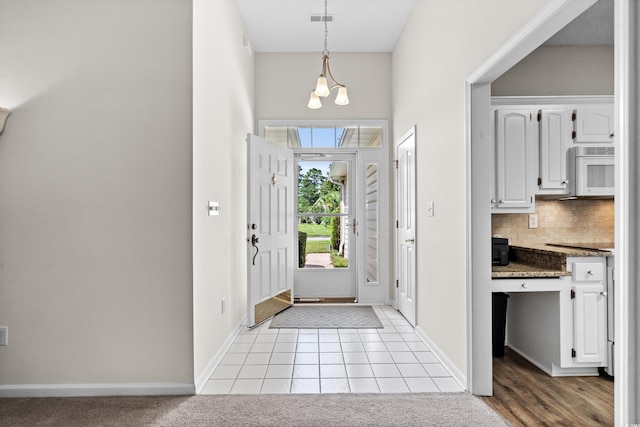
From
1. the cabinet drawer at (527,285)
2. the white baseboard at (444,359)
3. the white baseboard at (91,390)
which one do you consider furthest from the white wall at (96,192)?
the cabinet drawer at (527,285)

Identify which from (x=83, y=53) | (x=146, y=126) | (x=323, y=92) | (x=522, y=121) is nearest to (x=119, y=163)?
(x=146, y=126)

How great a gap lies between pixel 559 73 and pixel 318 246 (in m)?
3.18

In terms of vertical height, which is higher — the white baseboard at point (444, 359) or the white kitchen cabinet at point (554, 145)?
the white kitchen cabinet at point (554, 145)

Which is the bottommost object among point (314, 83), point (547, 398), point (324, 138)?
point (547, 398)

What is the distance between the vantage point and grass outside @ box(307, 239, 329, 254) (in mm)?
4977

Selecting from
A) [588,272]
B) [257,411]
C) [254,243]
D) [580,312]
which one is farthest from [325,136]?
[257,411]

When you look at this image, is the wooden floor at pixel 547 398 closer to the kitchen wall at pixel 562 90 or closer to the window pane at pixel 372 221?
the kitchen wall at pixel 562 90

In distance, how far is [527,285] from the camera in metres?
2.55

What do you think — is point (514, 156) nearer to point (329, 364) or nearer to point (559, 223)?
point (559, 223)

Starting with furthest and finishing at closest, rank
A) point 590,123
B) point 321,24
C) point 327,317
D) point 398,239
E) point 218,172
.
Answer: point 398,239
point 327,317
point 321,24
point 218,172
point 590,123

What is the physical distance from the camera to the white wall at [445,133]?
227cm

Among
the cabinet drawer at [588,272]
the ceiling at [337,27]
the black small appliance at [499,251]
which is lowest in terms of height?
the cabinet drawer at [588,272]

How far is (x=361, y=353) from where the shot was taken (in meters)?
3.08

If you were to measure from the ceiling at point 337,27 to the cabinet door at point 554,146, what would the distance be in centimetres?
70
